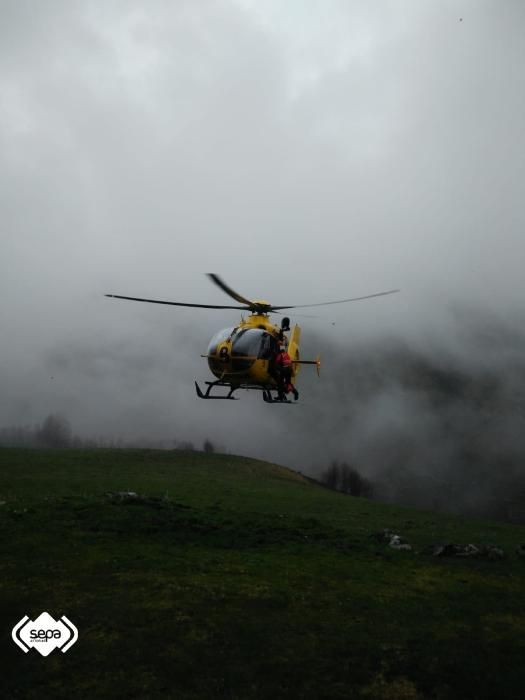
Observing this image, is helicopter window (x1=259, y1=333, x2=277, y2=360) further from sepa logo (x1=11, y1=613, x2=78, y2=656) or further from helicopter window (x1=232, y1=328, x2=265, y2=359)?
sepa logo (x1=11, y1=613, x2=78, y2=656)

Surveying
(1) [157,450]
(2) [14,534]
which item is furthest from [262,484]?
(2) [14,534]

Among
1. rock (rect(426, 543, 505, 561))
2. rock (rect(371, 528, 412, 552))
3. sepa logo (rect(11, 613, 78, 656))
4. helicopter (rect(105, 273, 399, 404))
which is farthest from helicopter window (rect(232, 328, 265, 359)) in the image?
sepa logo (rect(11, 613, 78, 656))

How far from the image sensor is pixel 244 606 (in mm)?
16859

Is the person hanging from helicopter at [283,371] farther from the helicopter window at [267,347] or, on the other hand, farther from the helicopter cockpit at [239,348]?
the helicopter cockpit at [239,348]

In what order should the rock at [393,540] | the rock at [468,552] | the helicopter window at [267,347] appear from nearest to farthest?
the rock at [468,552]
the rock at [393,540]
the helicopter window at [267,347]

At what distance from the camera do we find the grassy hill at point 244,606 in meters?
12.9

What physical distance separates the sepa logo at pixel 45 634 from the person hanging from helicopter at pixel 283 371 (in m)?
14.7

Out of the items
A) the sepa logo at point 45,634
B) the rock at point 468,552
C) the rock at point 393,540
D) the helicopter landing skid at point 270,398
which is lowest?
the sepa logo at point 45,634

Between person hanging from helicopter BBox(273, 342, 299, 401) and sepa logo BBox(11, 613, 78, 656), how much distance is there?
14.7 m

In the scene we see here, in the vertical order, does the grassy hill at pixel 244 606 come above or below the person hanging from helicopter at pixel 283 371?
below

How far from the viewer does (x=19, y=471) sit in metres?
48.0

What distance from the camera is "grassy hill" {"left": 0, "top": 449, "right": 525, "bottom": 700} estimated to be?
1293 centimetres

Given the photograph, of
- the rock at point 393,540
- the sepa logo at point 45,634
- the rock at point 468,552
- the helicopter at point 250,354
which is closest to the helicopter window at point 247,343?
the helicopter at point 250,354

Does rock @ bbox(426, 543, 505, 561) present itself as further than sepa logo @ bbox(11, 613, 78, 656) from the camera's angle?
Yes
